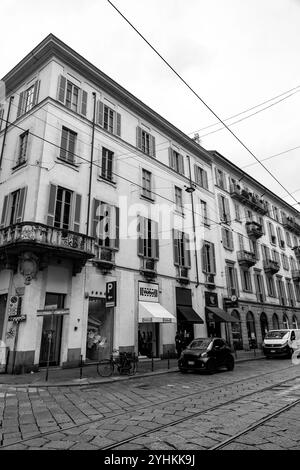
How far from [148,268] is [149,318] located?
3527 millimetres

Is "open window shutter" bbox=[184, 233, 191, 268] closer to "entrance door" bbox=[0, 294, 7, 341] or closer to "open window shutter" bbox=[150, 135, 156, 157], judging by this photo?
"open window shutter" bbox=[150, 135, 156, 157]

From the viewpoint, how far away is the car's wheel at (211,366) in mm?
13374

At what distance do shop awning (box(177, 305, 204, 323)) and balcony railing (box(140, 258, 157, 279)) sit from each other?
333 cm

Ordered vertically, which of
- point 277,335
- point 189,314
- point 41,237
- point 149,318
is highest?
point 41,237

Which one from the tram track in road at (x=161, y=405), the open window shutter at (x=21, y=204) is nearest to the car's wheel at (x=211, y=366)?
the tram track in road at (x=161, y=405)

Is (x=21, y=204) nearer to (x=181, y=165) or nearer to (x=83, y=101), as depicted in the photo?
(x=83, y=101)

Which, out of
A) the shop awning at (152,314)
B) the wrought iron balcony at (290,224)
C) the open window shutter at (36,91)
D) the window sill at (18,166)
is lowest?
the shop awning at (152,314)

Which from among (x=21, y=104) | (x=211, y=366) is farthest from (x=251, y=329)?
(x=21, y=104)

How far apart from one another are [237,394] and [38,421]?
5.32 metres

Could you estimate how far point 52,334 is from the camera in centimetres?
1438

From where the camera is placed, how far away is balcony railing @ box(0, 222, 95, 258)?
1319 cm

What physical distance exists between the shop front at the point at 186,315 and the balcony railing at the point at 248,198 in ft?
45.1

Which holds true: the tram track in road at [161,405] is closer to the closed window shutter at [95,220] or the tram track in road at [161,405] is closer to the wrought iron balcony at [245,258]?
the closed window shutter at [95,220]

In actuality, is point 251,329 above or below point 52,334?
above
